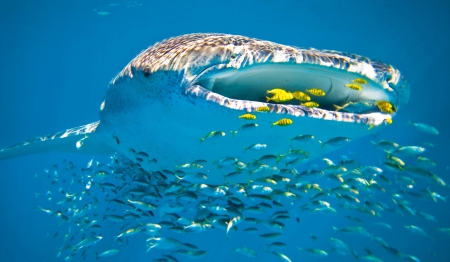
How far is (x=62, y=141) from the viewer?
6.78 metres

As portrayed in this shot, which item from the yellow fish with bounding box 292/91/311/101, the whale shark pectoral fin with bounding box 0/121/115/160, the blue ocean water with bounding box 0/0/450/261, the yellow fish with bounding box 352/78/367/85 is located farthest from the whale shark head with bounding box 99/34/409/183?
the blue ocean water with bounding box 0/0/450/261

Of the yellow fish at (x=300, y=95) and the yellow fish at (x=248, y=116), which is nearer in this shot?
the yellow fish at (x=248, y=116)

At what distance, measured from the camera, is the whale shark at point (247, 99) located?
2734 mm

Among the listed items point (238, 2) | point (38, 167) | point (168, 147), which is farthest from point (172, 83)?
point (38, 167)

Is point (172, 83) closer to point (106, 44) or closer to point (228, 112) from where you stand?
point (228, 112)

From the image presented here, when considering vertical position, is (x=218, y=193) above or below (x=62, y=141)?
above

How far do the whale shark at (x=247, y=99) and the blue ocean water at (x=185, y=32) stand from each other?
25.7 ft

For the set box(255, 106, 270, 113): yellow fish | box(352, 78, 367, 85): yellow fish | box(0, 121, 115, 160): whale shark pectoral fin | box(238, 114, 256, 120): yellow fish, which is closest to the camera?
box(255, 106, 270, 113): yellow fish

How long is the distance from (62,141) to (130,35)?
23.7 m

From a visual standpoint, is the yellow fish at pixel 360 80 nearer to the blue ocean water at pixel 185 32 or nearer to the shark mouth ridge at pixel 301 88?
the shark mouth ridge at pixel 301 88

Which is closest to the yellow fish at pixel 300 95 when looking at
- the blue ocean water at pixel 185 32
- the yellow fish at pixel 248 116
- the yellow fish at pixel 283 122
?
the yellow fish at pixel 283 122

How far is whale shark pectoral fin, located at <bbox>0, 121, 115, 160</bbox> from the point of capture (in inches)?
238

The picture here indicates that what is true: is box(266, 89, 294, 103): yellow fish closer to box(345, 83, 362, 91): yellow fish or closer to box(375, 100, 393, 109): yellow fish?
box(345, 83, 362, 91): yellow fish

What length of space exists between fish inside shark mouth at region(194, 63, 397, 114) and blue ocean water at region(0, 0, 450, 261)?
27.3ft
